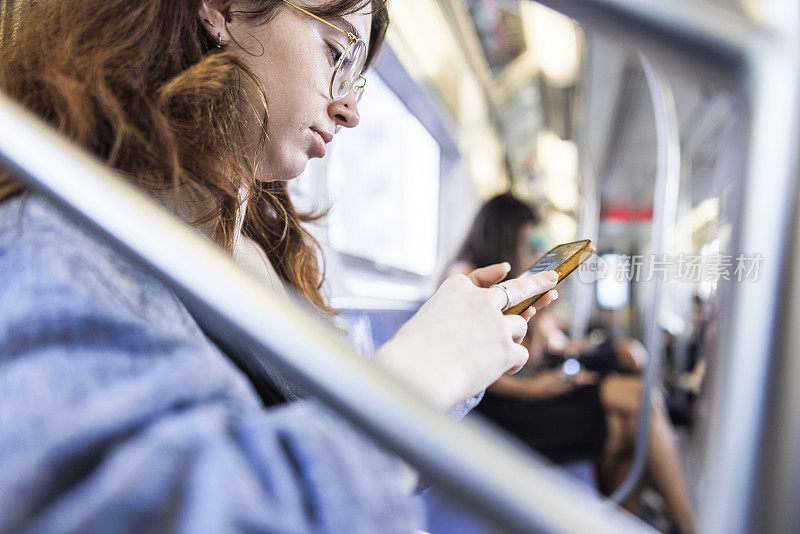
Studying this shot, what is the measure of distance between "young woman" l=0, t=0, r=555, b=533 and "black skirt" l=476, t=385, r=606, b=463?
1161mm

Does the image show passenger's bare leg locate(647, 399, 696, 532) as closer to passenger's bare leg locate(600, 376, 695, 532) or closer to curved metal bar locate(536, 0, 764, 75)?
passenger's bare leg locate(600, 376, 695, 532)

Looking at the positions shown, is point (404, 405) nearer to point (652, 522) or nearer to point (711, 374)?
point (711, 374)

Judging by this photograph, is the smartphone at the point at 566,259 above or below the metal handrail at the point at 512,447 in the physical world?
below

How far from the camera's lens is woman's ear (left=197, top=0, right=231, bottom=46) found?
58cm

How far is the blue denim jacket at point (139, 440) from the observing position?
10.6 inches

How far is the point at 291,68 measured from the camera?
589 millimetres

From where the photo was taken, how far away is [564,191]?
597 centimetres

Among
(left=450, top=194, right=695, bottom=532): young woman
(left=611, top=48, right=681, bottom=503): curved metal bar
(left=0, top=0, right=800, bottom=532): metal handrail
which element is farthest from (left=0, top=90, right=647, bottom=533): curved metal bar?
(left=611, top=48, right=681, bottom=503): curved metal bar

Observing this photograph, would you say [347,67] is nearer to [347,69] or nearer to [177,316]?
[347,69]

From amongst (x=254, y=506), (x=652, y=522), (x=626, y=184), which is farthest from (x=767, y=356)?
(x=626, y=184)

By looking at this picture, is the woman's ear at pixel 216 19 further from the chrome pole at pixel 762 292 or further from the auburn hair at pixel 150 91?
the chrome pole at pixel 762 292

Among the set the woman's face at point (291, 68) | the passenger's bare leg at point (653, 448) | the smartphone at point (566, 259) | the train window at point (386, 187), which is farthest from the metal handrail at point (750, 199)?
the passenger's bare leg at point (653, 448)

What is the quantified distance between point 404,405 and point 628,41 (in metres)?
0.15

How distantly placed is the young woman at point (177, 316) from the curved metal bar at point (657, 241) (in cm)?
142
